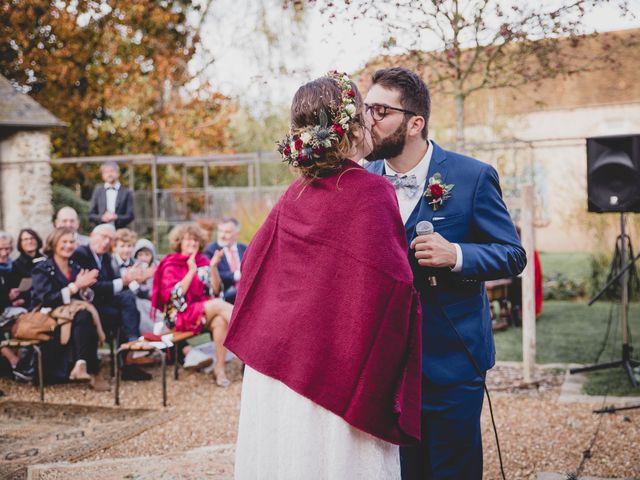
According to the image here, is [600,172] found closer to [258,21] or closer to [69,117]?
[258,21]

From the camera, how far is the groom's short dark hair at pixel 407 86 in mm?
2824

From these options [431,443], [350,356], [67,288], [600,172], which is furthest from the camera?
[67,288]

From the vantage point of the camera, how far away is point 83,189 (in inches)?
812

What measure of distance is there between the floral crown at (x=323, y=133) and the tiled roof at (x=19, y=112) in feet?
38.6

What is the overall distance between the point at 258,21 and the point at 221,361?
47.8ft

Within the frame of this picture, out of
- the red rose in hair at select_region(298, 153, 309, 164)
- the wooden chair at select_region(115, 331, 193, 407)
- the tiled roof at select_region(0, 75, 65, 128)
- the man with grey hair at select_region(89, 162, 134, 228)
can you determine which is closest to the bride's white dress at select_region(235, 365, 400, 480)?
the red rose in hair at select_region(298, 153, 309, 164)

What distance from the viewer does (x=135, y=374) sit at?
775 centimetres

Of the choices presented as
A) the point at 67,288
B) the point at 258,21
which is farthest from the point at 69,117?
the point at 67,288

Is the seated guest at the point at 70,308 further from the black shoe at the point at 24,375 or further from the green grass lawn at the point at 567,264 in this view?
the green grass lawn at the point at 567,264

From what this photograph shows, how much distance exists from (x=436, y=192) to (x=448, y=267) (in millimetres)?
316

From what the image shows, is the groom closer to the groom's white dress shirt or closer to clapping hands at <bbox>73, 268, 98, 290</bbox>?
the groom's white dress shirt

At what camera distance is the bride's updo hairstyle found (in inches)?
93.1

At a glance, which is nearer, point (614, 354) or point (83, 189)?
point (614, 354)

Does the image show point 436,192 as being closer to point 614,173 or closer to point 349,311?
point 349,311
